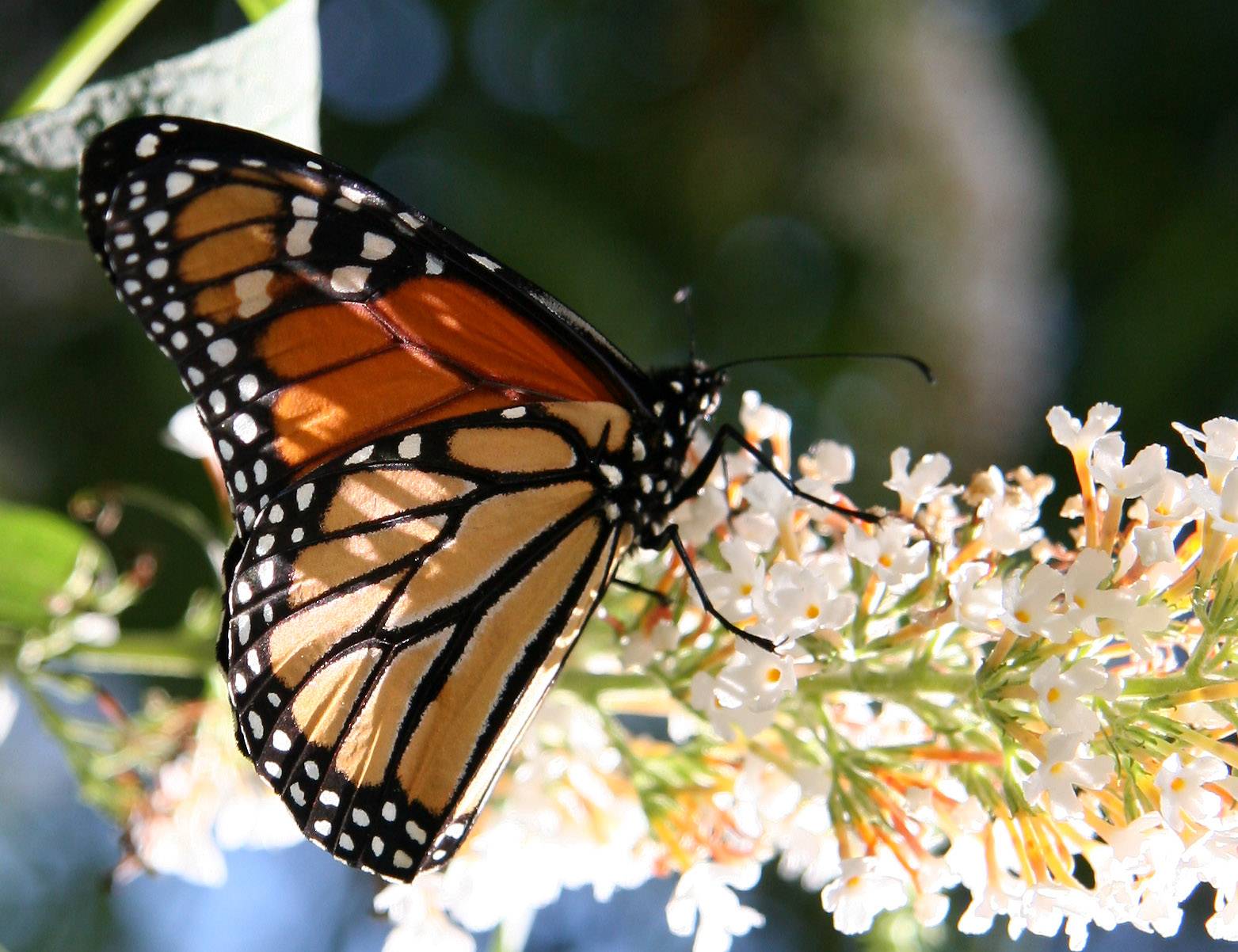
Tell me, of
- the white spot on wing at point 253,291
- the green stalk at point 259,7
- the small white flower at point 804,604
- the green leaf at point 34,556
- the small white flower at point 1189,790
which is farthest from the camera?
the green leaf at point 34,556

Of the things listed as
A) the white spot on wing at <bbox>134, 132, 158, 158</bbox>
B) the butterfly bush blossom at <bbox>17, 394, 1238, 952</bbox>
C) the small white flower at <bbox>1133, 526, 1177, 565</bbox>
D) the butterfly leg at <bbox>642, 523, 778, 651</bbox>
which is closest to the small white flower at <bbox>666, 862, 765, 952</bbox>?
the butterfly bush blossom at <bbox>17, 394, 1238, 952</bbox>

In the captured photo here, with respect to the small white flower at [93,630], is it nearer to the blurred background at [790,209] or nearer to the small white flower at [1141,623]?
the small white flower at [1141,623]

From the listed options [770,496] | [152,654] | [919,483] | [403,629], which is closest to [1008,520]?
[919,483]

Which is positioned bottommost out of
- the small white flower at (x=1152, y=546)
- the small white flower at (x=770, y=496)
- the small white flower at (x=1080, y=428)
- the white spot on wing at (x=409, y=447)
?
the white spot on wing at (x=409, y=447)

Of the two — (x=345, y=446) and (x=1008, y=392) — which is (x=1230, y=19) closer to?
(x=1008, y=392)

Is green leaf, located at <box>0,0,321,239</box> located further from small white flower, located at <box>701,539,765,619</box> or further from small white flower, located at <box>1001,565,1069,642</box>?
small white flower, located at <box>1001,565,1069,642</box>

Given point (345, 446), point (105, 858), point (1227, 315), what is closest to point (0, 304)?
point (105, 858)

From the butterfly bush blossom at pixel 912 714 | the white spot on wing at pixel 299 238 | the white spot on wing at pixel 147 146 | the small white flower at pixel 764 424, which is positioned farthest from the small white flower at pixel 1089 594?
the white spot on wing at pixel 147 146

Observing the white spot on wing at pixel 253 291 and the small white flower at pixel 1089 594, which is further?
the white spot on wing at pixel 253 291
